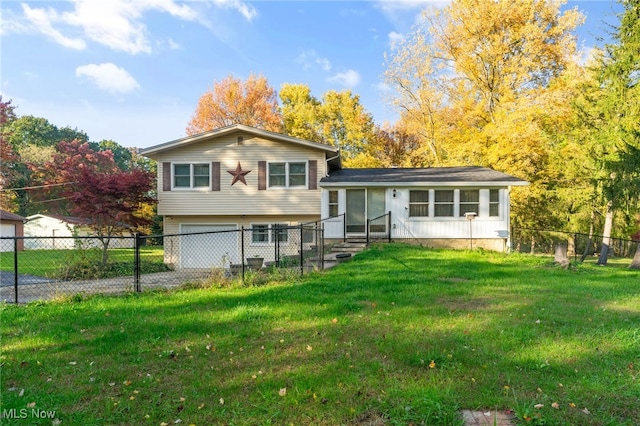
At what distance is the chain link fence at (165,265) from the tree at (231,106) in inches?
570

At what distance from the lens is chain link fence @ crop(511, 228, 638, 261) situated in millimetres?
23359

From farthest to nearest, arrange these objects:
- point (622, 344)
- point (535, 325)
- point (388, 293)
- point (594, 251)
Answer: point (594, 251)
point (388, 293)
point (535, 325)
point (622, 344)

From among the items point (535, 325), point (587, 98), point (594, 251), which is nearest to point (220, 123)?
point (587, 98)

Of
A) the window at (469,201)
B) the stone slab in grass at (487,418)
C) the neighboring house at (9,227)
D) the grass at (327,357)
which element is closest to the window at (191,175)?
the grass at (327,357)

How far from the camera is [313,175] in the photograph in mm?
15906

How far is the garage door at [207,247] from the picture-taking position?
1636 centimetres

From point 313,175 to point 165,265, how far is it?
24.1 feet

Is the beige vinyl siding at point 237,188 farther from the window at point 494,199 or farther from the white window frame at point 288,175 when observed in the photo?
the window at point 494,199

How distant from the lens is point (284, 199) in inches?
630

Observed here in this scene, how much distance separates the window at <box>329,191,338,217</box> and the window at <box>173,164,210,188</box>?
5.51 metres

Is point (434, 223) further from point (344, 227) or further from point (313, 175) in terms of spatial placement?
point (313, 175)

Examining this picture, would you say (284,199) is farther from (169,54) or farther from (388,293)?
(388,293)

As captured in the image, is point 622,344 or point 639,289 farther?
point 639,289

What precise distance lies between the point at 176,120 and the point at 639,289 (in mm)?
30759
